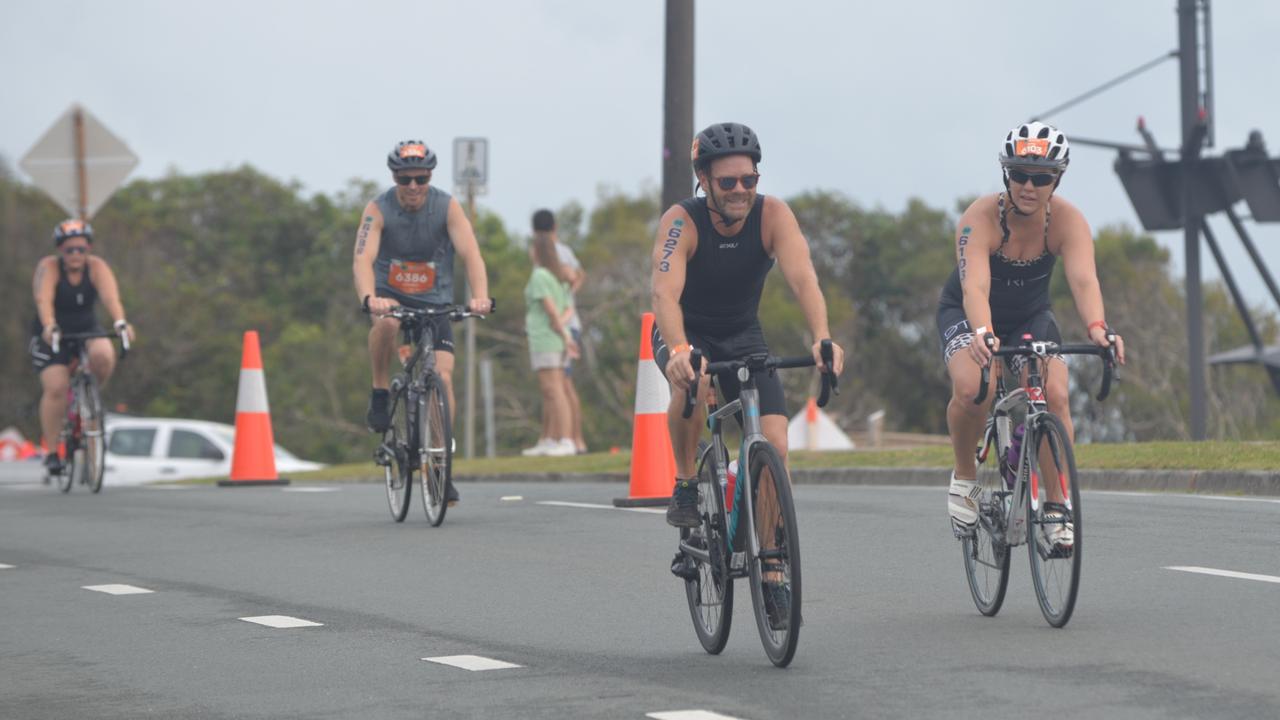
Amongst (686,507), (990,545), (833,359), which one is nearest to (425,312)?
(686,507)

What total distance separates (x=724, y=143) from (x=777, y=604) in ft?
5.51

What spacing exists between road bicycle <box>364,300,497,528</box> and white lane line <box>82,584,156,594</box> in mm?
2519

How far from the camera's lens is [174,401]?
59906 mm

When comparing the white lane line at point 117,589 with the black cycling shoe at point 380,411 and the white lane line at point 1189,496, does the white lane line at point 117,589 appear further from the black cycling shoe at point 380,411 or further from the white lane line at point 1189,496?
the white lane line at point 1189,496

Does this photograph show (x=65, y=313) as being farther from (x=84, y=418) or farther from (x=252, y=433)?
(x=252, y=433)

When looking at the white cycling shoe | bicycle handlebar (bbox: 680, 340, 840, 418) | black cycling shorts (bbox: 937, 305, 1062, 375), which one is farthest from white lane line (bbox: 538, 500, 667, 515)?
bicycle handlebar (bbox: 680, 340, 840, 418)

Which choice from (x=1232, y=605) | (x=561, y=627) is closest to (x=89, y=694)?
(x=561, y=627)

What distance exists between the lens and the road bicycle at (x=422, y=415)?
12008mm

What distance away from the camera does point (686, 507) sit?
7.43 meters

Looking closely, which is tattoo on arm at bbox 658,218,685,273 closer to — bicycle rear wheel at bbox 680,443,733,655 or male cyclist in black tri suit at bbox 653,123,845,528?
male cyclist in black tri suit at bbox 653,123,845,528

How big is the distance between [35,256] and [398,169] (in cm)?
4121

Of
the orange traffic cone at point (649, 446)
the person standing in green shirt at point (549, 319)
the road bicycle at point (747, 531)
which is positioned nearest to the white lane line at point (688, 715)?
the road bicycle at point (747, 531)

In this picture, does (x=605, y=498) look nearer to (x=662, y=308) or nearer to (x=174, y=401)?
(x=662, y=308)

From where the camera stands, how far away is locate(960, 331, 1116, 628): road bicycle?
287 inches
